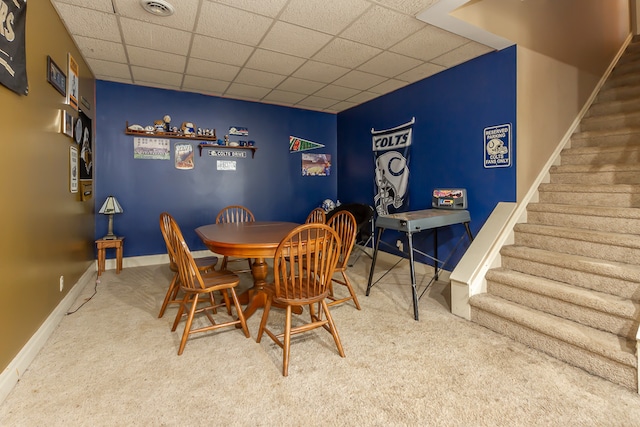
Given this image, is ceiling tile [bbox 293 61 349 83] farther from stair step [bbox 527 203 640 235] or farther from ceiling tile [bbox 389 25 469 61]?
stair step [bbox 527 203 640 235]

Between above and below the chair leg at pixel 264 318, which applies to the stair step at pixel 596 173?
above

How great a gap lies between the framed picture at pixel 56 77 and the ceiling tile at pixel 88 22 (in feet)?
1.39

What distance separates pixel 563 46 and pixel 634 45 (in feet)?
→ 6.05

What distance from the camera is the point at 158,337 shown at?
7.29ft

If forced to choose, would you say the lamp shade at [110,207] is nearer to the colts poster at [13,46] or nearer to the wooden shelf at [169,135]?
the wooden shelf at [169,135]

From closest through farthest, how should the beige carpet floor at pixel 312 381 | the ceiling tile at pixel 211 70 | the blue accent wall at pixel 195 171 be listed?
the beige carpet floor at pixel 312 381, the ceiling tile at pixel 211 70, the blue accent wall at pixel 195 171

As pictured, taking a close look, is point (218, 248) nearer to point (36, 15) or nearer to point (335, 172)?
point (36, 15)

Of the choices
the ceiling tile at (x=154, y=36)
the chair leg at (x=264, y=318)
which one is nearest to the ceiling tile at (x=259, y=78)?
the ceiling tile at (x=154, y=36)

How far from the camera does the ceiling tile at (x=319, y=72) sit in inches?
138

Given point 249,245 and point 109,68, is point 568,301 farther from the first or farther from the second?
point 109,68

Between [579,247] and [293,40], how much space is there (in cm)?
300

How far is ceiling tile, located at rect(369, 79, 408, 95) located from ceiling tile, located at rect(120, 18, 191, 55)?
2.37 m

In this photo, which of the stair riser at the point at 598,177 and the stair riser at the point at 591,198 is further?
the stair riser at the point at 598,177

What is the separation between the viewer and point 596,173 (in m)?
2.89
